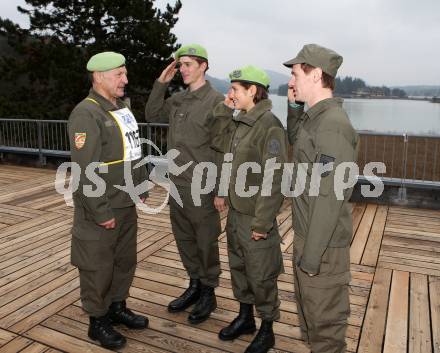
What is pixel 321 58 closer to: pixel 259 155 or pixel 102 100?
pixel 259 155

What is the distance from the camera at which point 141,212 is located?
249 inches

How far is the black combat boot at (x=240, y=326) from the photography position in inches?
121

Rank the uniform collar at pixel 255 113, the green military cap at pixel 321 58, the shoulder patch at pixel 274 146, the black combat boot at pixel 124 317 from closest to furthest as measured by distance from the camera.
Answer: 1. the green military cap at pixel 321 58
2. the shoulder patch at pixel 274 146
3. the uniform collar at pixel 255 113
4. the black combat boot at pixel 124 317

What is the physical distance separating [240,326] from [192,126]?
1625mm

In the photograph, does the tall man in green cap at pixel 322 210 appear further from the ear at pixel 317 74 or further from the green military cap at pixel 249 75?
the green military cap at pixel 249 75

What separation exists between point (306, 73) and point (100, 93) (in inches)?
60.5

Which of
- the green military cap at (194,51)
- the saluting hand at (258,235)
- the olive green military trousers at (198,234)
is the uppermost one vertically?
the green military cap at (194,51)

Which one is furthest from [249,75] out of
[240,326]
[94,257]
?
[240,326]

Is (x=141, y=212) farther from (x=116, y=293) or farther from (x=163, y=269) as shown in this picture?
(x=116, y=293)

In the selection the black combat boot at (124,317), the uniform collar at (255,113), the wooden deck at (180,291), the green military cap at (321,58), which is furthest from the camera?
the black combat boot at (124,317)

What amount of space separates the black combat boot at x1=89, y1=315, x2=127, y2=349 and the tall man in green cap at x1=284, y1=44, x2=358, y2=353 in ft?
4.74

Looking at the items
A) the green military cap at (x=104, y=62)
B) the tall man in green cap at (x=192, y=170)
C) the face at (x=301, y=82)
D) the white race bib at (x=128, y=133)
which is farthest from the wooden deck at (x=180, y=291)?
the green military cap at (x=104, y=62)

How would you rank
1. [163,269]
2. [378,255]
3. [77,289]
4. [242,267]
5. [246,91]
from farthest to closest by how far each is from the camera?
[378,255] < [163,269] < [77,289] < [242,267] < [246,91]

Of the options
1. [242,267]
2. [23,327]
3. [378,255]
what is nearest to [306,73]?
[242,267]
